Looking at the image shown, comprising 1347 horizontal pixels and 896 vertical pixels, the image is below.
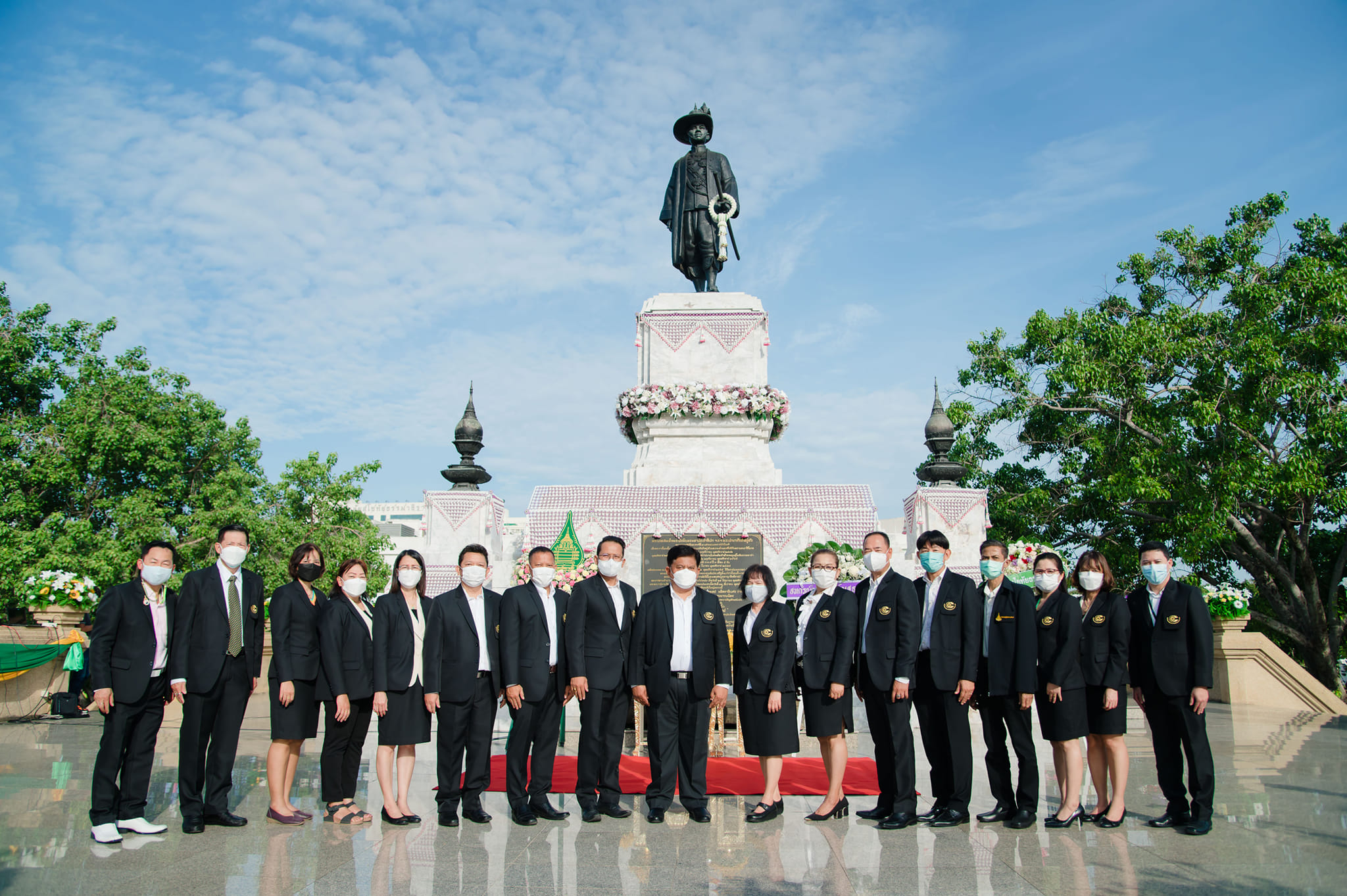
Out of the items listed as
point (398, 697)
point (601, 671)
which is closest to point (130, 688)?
point (398, 697)

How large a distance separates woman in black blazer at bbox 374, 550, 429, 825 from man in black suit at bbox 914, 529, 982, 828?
3.08 metres

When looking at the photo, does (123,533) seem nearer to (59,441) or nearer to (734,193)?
(59,441)

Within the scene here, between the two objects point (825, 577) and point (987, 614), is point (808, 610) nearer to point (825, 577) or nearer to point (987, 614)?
point (825, 577)

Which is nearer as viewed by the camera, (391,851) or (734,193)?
(391,851)

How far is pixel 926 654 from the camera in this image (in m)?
5.77

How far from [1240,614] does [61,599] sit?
15577 millimetres

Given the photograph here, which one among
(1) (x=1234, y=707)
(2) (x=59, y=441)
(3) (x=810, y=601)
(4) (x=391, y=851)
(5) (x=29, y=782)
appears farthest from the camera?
(2) (x=59, y=441)

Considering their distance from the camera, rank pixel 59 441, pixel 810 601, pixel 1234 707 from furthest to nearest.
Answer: pixel 59 441 < pixel 1234 707 < pixel 810 601

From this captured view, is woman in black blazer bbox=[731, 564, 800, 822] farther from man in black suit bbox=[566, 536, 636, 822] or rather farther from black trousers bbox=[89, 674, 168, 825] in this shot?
black trousers bbox=[89, 674, 168, 825]

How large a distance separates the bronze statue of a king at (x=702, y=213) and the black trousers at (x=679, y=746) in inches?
465

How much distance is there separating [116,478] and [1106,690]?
77.7 feet

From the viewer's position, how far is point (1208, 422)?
14.8m

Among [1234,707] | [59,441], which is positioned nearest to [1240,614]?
[1234,707]

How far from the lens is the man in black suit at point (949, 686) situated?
5473 mm
